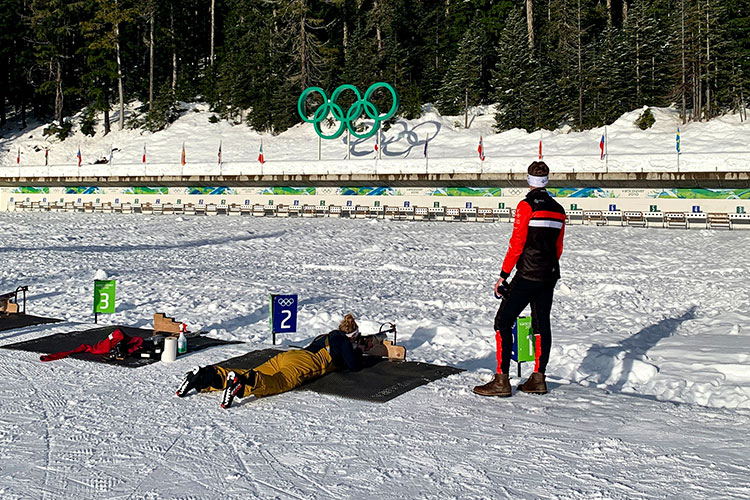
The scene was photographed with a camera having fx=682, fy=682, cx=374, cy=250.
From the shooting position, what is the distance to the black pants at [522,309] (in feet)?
18.3

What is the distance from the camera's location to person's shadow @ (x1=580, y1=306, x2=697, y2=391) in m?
7.79

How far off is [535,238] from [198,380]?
3.07m

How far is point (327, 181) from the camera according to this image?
3628 centimetres

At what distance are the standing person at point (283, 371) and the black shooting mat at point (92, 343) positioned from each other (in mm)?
1579

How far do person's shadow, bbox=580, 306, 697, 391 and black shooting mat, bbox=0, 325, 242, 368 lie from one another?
4415mm

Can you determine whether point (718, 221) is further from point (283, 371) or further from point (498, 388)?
point (283, 371)

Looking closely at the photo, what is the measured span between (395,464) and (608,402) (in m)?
2.46

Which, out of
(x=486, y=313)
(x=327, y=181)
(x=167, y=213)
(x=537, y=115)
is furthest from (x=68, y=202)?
(x=486, y=313)

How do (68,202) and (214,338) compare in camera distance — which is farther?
(68,202)

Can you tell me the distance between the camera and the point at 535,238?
5.54 metres

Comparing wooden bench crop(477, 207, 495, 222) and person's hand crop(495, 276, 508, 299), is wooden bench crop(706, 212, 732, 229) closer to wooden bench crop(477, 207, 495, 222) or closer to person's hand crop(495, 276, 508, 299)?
wooden bench crop(477, 207, 495, 222)

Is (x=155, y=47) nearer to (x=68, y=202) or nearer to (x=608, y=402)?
(x=68, y=202)

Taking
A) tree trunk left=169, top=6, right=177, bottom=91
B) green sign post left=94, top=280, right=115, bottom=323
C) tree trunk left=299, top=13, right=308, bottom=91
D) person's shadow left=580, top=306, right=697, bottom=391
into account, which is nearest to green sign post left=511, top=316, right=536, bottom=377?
person's shadow left=580, top=306, right=697, bottom=391

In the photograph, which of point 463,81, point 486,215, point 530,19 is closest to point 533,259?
point 486,215
